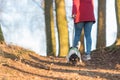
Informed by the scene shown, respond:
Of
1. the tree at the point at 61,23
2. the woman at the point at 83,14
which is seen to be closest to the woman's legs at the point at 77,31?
the woman at the point at 83,14

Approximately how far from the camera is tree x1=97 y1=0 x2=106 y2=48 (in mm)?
17375

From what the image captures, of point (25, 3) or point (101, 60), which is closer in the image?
point (101, 60)

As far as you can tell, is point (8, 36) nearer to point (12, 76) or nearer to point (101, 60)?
point (101, 60)

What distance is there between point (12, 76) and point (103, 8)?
34.1 feet

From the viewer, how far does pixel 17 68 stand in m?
8.66

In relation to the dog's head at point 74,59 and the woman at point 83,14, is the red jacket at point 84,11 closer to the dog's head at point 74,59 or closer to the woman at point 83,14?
the woman at point 83,14

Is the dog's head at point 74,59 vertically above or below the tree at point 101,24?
below

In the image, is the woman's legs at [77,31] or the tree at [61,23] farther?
the tree at [61,23]

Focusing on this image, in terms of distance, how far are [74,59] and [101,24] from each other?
7.65 metres

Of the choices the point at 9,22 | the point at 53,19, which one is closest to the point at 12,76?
the point at 53,19

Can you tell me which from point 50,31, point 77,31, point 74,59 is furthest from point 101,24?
point 74,59

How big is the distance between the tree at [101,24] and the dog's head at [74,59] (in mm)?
7461

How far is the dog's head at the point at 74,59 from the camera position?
9.96 meters

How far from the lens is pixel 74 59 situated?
10.1 meters
